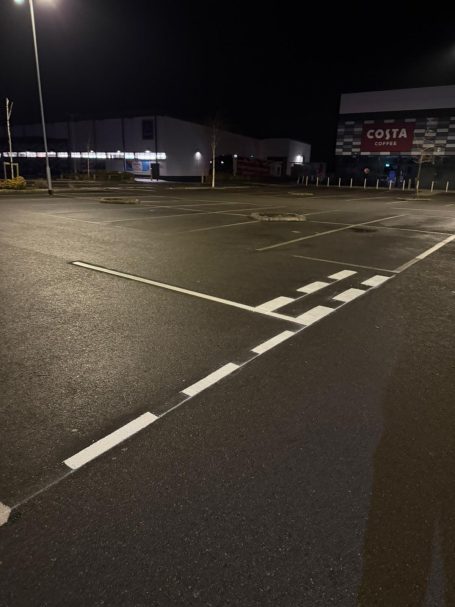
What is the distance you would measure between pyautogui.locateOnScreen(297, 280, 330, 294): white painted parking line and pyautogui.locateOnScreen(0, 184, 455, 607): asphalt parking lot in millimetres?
231

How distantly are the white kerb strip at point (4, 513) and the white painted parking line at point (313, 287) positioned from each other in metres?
5.38

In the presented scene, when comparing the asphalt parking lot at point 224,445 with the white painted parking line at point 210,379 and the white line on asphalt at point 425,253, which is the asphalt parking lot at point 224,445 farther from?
the white line on asphalt at point 425,253

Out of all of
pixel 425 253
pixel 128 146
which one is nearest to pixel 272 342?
pixel 425 253

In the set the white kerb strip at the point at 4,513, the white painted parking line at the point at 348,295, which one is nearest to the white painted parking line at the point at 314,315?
the white painted parking line at the point at 348,295

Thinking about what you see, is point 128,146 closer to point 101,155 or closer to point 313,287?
point 101,155

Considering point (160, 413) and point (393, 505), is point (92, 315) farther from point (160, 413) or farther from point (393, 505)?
point (393, 505)

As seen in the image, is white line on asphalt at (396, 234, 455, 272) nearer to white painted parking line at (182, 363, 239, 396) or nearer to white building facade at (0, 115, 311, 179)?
white painted parking line at (182, 363, 239, 396)

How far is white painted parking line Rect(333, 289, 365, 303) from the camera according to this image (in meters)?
6.59

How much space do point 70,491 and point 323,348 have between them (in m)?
3.04

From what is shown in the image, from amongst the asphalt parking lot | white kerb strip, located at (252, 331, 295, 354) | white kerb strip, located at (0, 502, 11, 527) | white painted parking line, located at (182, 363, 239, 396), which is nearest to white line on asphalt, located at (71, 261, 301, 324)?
the asphalt parking lot

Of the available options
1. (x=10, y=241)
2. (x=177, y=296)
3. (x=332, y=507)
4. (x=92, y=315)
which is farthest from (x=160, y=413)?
(x=10, y=241)

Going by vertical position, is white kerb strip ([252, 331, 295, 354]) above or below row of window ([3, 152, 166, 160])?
below

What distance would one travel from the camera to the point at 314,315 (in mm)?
5793

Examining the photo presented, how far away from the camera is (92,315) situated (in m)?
5.52
